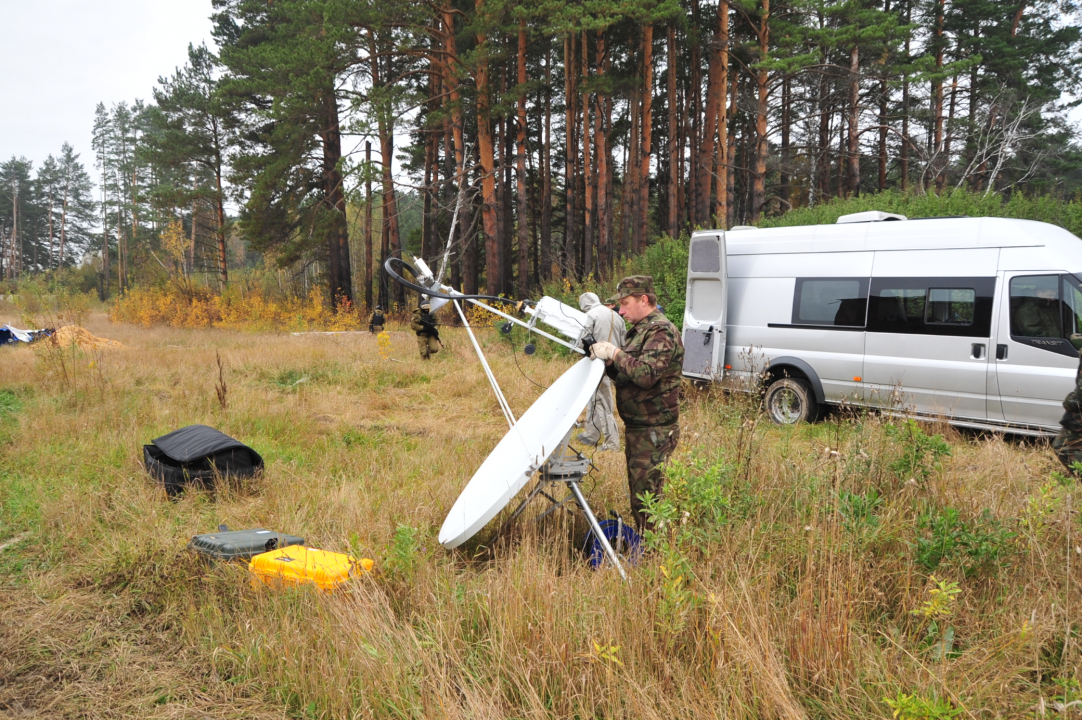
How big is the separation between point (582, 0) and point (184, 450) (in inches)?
629

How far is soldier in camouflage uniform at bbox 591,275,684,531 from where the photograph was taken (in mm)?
4227

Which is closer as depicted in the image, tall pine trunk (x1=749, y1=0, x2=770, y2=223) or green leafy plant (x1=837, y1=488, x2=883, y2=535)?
green leafy plant (x1=837, y1=488, x2=883, y2=535)

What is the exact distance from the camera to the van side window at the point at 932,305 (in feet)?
23.6

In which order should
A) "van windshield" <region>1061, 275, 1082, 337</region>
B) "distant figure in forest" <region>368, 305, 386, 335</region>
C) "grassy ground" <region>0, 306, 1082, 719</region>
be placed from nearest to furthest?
"grassy ground" <region>0, 306, 1082, 719</region> < "van windshield" <region>1061, 275, 1082, 337</region> < "distant figure in forest" <region>368, 305, 386, 335</region>

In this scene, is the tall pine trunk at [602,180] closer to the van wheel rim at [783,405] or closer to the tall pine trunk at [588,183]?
the tall pine trunk at [588,183]

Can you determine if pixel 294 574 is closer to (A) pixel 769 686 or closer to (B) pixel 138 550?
(B) pixel 138 550

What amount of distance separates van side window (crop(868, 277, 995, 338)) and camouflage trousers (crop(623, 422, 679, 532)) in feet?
16.3

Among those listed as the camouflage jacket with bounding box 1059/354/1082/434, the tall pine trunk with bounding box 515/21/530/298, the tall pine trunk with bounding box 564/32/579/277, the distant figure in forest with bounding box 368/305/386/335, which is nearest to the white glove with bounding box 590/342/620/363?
the camouflage jacket with bounding box 1059/354/1082/434

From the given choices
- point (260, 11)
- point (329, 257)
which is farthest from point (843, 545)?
point (260, 11)

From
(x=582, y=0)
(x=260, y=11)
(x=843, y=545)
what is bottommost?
(x=843, y=545)

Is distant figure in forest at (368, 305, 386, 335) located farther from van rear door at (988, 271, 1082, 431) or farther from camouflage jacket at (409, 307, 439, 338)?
van rear door at (988, 271, 1082, 431)

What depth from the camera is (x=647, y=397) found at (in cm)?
429

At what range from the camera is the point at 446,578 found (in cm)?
358

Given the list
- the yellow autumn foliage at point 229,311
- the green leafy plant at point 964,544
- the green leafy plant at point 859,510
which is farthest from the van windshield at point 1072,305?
the yellow autumn foliage at point 229,311
